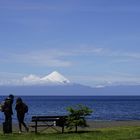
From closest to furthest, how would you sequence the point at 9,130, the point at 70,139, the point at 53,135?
the point at 70,139, the point at 53,135, the point at 9,130

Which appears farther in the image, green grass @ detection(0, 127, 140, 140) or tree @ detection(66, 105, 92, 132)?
tree @ detection(66, 105, 92, 132)

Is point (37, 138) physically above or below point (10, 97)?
below

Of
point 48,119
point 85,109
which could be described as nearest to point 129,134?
point 85,109

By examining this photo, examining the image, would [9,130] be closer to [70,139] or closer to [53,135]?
[53,135]

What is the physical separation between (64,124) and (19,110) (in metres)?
2.35

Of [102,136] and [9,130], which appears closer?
[102,136]

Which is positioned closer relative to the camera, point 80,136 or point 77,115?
point 80,136

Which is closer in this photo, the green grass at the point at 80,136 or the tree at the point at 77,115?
the green grass at the point at 80,136

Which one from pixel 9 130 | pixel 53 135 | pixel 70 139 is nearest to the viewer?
pixel 70 139

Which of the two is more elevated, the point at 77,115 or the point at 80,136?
the point at 77,115

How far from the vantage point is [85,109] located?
1059 inches

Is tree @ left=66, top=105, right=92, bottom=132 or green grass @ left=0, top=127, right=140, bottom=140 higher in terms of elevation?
tree @ left=66, top=105, right=92, bottom=132

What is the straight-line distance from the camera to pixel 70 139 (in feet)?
77.4

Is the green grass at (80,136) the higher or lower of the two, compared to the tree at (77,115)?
lower
